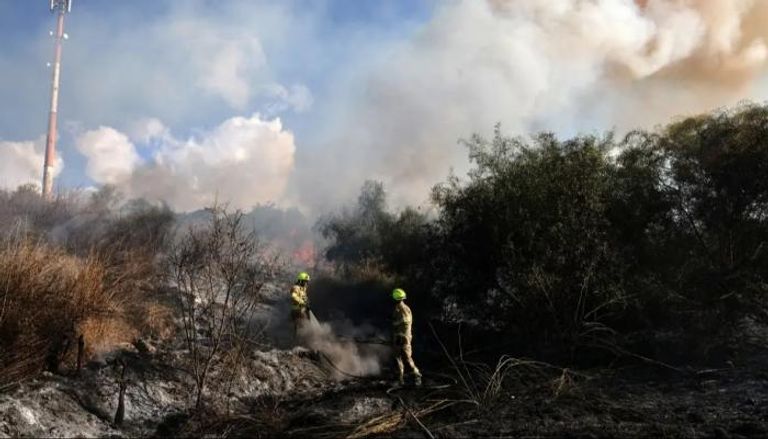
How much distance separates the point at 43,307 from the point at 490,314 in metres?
10.8

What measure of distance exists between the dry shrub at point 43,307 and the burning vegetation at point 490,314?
38mm

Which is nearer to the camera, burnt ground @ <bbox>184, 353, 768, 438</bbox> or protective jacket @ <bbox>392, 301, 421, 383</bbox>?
burnt ground @ <bbox>184, 353, 768, 438</bbox>

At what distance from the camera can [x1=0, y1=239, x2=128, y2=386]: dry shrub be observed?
1070 cm

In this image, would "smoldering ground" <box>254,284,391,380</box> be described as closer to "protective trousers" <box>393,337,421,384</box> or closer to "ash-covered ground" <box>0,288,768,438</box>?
"protective trousers" <box>393,337,421,384</box>

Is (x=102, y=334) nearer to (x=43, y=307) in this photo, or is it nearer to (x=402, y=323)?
(x=43, y=307)

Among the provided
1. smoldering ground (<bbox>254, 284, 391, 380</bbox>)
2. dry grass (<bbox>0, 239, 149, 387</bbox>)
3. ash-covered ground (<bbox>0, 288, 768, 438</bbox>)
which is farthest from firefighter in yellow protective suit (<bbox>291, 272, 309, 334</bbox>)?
dry grass (<bbox>0, 239, 149, 387</bbox>)

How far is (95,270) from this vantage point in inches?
485

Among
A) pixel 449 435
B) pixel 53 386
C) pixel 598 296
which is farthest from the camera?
pixel 598 296

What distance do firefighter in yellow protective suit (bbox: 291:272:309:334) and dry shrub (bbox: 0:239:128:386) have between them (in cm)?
406

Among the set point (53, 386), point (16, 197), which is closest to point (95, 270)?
point (53, 386)

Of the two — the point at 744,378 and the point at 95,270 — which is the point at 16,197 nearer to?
the point at 95,270

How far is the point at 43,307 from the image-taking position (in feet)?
37.1

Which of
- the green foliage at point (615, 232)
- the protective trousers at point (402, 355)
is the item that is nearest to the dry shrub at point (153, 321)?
the protective trousers at point (402, 355)

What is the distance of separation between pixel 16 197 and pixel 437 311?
22.5 meters
